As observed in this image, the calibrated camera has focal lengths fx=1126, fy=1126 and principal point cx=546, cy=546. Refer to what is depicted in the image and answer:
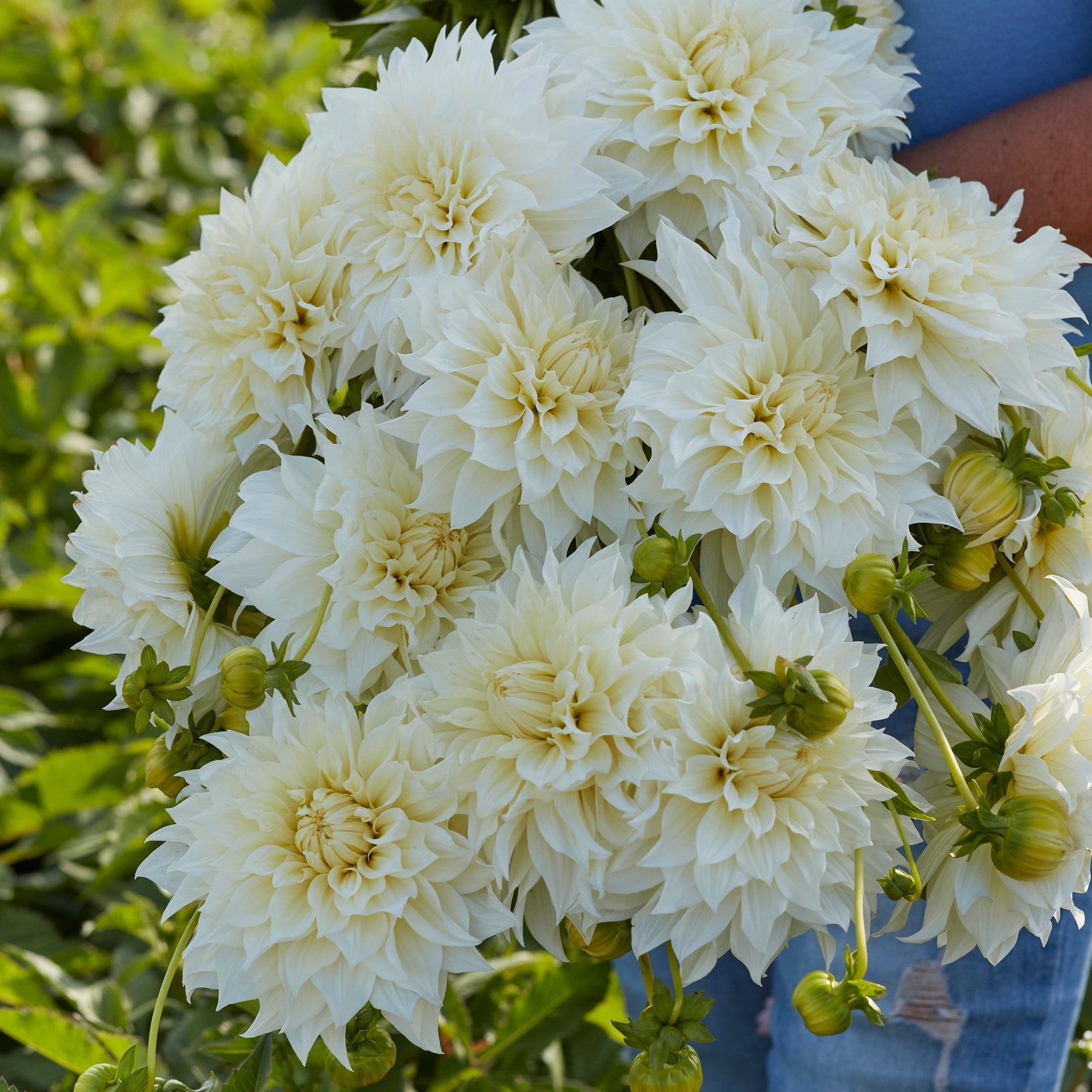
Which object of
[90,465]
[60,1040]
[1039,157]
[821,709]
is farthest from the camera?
[90,465]

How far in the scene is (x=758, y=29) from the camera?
1.53 ft

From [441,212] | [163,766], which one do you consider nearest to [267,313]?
[441,212]

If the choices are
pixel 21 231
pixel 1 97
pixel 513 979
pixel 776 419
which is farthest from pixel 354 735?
pixel 1 97

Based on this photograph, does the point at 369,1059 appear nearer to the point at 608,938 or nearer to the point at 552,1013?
the point at 608,938

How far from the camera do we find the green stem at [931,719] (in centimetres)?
40

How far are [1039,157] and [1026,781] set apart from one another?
0.29 m

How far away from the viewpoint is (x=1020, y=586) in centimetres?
46

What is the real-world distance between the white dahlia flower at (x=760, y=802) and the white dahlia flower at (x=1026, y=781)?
0.05 m

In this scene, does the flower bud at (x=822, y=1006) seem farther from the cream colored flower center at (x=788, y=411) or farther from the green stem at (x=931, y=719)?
the cream colored flower center at (x=788, y=411)

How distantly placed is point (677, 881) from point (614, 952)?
0.07 metres

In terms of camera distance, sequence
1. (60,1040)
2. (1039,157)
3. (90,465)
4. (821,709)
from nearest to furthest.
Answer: (821,709)
(1039,157)
(60,1040)
(90,465)

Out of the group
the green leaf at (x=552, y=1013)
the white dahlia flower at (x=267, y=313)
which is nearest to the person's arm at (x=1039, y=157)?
the white dahlia flower at (x=267, y=313)

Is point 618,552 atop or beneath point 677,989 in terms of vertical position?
atop

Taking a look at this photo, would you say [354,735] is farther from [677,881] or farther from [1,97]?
[1,97]
